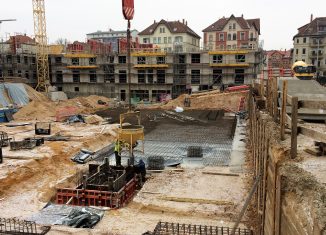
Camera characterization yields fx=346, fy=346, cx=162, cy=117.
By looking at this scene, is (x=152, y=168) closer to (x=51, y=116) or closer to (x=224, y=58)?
(x=51, y=116)

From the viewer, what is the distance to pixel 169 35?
65812 mm

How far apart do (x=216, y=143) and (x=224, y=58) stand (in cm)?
3010

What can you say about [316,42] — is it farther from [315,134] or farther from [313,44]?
[315,134]

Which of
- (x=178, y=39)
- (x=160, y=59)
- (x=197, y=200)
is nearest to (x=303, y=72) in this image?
(x=197, y=200)

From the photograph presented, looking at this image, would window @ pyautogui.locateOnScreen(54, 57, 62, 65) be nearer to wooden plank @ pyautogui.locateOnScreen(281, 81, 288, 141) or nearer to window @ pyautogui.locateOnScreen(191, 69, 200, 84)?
window @ pyautogui.locateOnScreen(191, 69, 200, 84)

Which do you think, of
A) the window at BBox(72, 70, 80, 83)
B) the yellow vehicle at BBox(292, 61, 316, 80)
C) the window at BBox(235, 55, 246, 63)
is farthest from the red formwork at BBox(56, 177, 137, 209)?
the window at BBox(72, 70, 80, 83)

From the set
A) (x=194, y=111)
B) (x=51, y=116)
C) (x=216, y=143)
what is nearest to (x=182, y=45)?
(x=194, y=111)

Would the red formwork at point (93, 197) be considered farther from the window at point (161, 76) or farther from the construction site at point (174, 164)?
the window at point (161, 76)

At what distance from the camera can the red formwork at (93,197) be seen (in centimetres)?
1312

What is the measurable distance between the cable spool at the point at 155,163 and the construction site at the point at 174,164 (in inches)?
2.1

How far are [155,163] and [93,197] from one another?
523 cm

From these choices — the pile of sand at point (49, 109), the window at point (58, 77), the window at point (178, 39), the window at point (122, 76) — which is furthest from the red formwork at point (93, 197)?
the window at point (178, 39)

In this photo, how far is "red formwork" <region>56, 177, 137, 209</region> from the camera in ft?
43.1

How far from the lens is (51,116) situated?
38156mm
